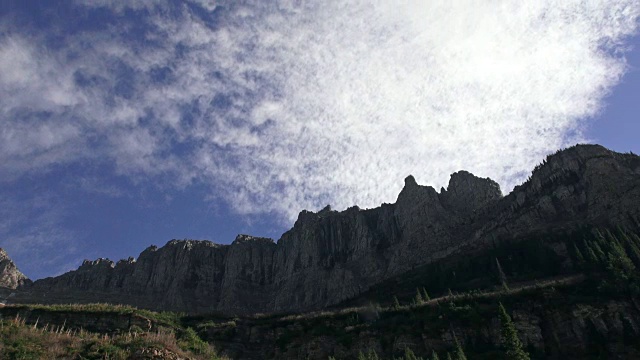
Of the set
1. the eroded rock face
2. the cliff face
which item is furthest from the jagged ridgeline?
the eroded rock face

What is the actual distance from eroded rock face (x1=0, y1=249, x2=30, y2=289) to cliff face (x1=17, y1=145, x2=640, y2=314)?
188 inches

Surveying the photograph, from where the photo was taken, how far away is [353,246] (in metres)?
132

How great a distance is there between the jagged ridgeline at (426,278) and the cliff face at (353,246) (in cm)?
38

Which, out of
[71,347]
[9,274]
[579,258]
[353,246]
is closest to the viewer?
[71,347]

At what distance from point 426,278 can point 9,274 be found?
110 meters

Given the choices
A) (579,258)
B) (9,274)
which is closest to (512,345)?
(579,258)

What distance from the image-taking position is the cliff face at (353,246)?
92.1 metres

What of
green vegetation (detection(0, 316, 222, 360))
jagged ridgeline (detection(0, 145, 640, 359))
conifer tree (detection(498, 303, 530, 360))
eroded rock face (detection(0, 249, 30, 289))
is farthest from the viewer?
eroded rock face (detection(0, 249, 30, 289))

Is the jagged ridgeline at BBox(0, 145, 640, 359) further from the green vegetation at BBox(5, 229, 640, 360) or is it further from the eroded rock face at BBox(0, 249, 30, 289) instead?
the eroded rock face at BBox(0, 249, 30, 289)

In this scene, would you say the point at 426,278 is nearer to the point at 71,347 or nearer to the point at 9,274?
the point at 71,347

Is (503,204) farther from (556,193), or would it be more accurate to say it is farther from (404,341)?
(404,341)

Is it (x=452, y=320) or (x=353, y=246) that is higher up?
(x=353, y=246)

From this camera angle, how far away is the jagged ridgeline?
5634 centimetres

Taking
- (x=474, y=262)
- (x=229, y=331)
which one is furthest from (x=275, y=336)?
(x=474, y=262)
